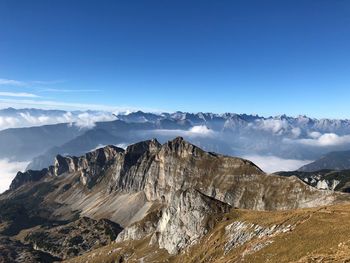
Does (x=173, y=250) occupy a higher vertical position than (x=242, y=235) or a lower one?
lower

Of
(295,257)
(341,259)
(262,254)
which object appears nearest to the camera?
(341,259)

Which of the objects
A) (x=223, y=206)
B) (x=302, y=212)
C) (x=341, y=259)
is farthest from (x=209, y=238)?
(x=341, y=259)

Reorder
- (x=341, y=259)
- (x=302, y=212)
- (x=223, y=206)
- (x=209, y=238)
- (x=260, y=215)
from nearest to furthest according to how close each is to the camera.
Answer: (x=341, y=259) → (x=302, y=212) → (x=260, y=215) → (x=209, y=238) → (x=223, y=206)

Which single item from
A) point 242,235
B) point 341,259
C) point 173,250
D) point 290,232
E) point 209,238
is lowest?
point 173,250

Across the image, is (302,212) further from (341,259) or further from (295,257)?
(341,259)

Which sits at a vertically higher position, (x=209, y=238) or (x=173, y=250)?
(x=209, y=238)

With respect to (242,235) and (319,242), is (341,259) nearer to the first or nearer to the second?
(319,242)

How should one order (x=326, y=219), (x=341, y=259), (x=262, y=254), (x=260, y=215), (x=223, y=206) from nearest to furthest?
(x=341, y=259) < (x=262, y=254) < (x=326, y=219) < (x=260, y=215) < (x=223, y=206)

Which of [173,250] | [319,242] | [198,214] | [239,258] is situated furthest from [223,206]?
[319,242]

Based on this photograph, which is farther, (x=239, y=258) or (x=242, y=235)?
(x=242, y=235)
